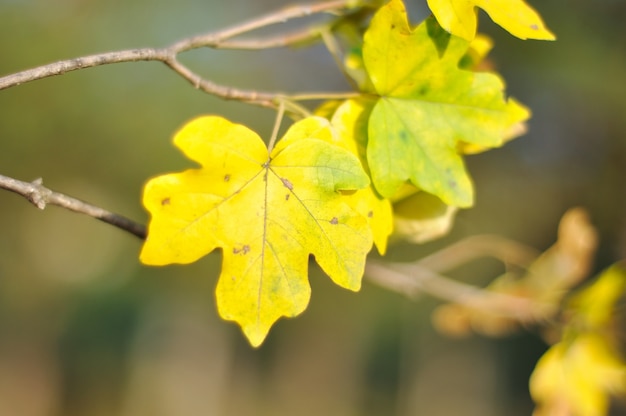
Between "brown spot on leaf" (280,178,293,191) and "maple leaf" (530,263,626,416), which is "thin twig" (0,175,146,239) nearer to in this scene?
"brown spot on leaf" (280,178,293,191)

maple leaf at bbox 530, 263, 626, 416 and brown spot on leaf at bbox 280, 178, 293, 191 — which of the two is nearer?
brown spot on leaf at bbox 280, 178, 293, 191

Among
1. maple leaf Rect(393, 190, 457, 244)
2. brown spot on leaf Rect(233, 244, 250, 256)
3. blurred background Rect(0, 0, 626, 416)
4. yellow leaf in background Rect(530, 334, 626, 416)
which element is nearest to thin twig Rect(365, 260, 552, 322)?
yellow leaf in background Rect(530, 334, 626, 416)

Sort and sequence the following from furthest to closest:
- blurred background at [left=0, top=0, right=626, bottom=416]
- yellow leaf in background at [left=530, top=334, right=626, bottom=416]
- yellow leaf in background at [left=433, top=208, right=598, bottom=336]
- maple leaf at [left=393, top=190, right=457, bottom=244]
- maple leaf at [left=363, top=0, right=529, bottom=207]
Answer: blurred background at [left=0, top=0, right=626, bottom=416], yellow leaf in background at [left=433, top=208, right=598, bottom=336], yellow leaf in background at [left=530, top=334, right=626, bottom=416], maple leaf at [left=393, top=190, right=457, bottom=244], maple leaf at [left=363, top=0, right=529, bottom=207]

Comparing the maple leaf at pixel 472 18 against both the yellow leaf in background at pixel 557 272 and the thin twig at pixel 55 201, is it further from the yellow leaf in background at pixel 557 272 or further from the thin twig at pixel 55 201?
the yellow leaf in background at pixel 557 272

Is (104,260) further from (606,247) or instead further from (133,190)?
(606,247)

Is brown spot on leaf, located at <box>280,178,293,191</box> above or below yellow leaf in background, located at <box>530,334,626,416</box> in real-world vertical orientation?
above

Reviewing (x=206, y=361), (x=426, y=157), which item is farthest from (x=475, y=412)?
(x=426, y=157)

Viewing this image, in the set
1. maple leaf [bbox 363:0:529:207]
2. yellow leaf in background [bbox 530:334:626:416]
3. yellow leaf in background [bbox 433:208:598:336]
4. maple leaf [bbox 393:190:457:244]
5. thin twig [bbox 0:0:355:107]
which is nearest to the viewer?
thin twig [bbox 0:0:355:107]

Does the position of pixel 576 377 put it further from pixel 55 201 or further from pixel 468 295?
pixel 55 201
